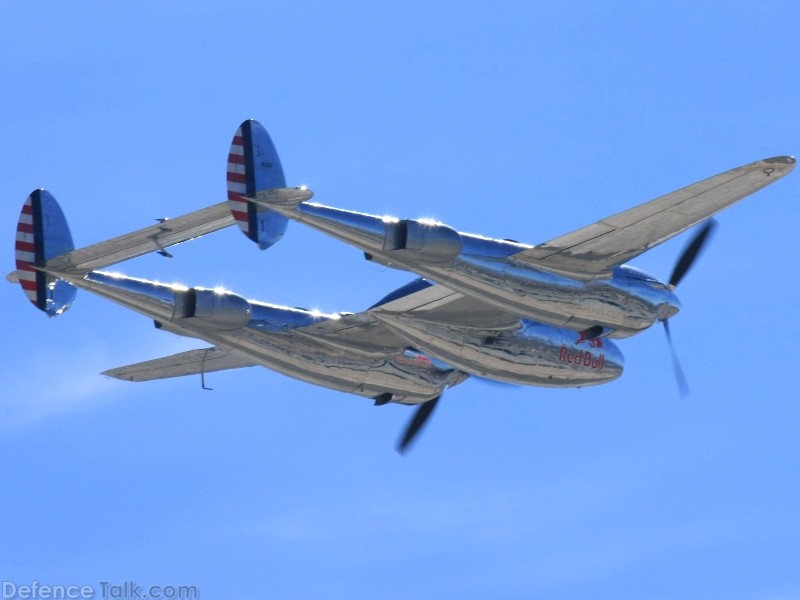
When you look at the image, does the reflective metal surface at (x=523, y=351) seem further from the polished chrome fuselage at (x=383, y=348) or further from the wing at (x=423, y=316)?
the wing at (x=423, y=316)

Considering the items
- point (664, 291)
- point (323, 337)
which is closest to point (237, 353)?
point (323, 337)

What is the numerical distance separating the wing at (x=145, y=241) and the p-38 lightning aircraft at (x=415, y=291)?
0.13ft

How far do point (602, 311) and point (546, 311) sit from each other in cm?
207

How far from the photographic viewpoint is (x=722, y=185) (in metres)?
60.3

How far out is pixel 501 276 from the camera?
60094 mm

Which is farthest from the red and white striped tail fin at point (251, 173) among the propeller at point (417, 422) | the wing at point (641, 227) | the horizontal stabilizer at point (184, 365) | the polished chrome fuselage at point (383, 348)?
the propeller at point (417, 422)

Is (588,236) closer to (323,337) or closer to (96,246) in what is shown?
(323,337)

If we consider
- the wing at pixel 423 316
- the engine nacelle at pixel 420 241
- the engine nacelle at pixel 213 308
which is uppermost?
the wing at pixel 423 316

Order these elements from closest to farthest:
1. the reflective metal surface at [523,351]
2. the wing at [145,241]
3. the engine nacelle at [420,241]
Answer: the engine nacelle at [420,241] < the wing at [145,241] < the reflective metal surface at [523,351]

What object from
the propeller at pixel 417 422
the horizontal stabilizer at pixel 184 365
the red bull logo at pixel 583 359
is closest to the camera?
the red bull logo at pixel 583 359

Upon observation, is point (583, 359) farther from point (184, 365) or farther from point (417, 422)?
point (184, 365)

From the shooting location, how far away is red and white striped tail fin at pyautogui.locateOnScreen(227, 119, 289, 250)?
59844 millimetres

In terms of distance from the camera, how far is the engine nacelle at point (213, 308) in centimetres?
6041

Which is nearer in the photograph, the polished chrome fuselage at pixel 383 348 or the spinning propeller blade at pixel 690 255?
the polished chrome fuselage at pixel 383 348
